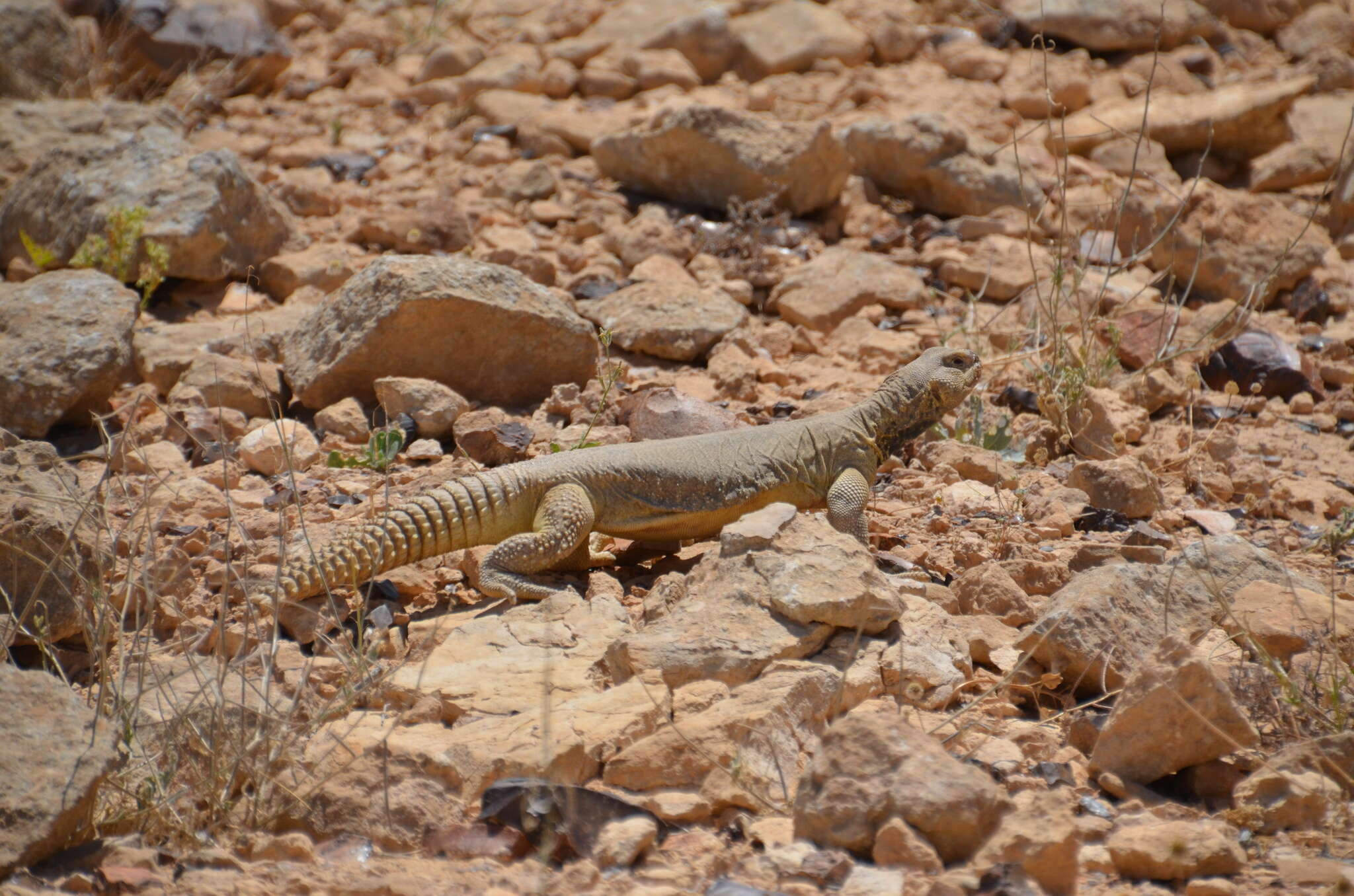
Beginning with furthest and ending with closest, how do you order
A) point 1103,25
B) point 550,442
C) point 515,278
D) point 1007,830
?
point 1103,25
point 515,278
point 550,442
point 1007,830

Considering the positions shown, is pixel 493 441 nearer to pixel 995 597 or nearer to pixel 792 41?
pixel 995 597

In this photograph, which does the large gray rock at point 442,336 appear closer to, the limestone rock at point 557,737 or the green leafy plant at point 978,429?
the green leafy plant at point 978,429

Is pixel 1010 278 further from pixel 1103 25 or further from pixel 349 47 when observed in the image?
pixel 349 47

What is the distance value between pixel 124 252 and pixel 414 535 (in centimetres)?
396

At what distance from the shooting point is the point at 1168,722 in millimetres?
3895

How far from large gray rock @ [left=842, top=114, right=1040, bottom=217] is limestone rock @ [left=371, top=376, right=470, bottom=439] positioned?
4.69m

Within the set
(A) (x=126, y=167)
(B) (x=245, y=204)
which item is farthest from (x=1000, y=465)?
(A) (x=126, y=167)

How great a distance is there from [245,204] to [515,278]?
8.54 feet

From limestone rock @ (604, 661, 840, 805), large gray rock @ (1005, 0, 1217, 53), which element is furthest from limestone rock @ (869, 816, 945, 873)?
large gray rock @ (1005, 0, 1217, 53)

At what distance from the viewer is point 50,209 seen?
860 centimetres

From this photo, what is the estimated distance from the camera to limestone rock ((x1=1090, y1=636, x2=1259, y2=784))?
3838 mm

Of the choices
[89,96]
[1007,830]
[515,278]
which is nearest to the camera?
[1007,830]

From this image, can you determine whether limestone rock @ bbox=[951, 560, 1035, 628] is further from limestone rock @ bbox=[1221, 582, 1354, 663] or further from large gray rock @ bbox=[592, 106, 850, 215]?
large gray rock @ bbox=[592, 106, 850, 215]

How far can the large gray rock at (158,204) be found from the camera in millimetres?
8328
